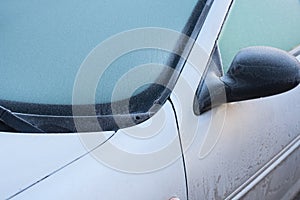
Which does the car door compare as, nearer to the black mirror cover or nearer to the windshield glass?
the black mirror cover

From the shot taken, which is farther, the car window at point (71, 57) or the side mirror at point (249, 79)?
the side mirror at point (249, 79)

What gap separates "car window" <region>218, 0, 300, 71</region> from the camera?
6.79 ft

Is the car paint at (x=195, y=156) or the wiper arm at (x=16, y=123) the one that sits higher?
the wiper arm at (x=16, y=123)

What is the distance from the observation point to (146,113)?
166 cm

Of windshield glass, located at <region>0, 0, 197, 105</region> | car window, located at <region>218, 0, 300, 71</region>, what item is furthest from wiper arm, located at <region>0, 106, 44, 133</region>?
car window, located at <region>218, 0, 300, 71</region>

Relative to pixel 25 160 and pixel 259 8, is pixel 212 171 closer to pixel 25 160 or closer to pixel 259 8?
pixel 25 160

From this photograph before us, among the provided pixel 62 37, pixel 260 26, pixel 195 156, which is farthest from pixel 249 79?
pixel 62 37

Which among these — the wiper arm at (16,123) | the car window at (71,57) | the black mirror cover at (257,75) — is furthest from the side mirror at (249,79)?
the wiper arm at (16,123)

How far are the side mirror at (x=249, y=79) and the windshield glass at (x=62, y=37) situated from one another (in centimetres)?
19

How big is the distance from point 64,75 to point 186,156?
0.46 m

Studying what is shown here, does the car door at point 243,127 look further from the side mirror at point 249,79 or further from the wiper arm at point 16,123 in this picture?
the wiper arm at point 16,123

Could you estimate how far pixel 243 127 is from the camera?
193cm

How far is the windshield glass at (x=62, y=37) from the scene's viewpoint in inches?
66.0

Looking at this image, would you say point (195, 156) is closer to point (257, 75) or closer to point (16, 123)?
point (257, 75)
